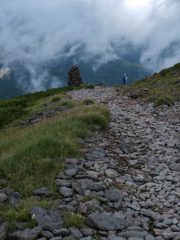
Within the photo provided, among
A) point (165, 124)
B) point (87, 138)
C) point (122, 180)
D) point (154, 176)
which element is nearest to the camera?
point (122, 180)

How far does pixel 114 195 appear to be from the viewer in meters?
3.64

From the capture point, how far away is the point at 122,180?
439cm

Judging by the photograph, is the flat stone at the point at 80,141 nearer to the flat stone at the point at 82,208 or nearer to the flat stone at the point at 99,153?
the flat stone at the point at 99,153

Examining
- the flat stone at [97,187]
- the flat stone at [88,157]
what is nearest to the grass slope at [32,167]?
the flat stone at [88,157]

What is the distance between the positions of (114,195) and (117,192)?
14 cm

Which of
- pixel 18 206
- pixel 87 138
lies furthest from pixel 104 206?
pixel 87 138

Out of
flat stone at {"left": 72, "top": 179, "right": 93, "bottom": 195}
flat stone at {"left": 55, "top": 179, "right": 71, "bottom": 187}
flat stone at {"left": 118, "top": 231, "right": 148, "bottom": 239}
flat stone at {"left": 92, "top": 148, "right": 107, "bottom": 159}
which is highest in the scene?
flat stone at {"left": 92, "top": 148, "right": 107, "bottom": 159}

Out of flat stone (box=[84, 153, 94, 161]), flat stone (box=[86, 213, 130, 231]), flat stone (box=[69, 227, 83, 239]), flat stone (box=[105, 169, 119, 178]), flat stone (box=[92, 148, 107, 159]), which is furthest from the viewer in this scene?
flat stone (box=[92, 148, 107, 159])

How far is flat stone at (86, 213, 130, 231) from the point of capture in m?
2.76

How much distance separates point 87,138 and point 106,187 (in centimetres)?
271

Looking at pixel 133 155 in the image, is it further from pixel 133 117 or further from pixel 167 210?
pixel 133 117

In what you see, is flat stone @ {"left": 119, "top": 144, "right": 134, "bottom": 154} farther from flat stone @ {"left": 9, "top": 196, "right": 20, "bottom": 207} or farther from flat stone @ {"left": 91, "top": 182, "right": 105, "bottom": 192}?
flat stone @ {"left": 9, "top": 196, "right": 20, "bottom": 207}

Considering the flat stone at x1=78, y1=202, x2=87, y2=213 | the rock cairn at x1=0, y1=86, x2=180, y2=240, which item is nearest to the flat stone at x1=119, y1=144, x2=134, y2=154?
the rock cairn at x1=0, y1=86, x2=180, y2=240

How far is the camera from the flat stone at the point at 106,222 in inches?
108
